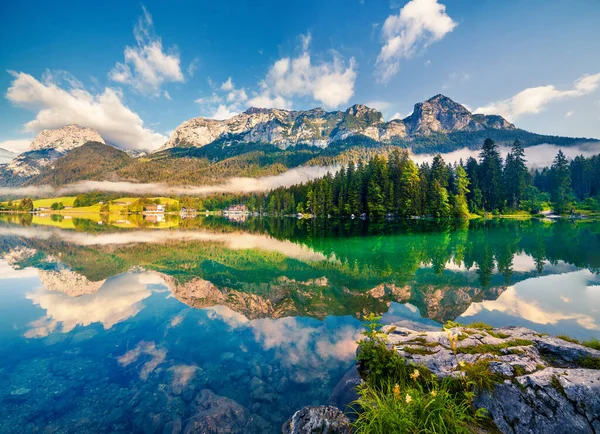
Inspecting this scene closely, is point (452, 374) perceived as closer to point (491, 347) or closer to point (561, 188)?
point (491, 347)

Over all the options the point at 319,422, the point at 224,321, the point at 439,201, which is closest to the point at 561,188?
the point at 439,201

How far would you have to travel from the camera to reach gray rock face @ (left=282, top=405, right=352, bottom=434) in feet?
17.2

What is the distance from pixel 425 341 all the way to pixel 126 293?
17541 mm

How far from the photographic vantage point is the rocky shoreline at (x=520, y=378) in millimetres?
4220

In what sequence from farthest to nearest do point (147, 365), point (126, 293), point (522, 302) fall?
point (126, 293), point (522, 302), point (147, 365)

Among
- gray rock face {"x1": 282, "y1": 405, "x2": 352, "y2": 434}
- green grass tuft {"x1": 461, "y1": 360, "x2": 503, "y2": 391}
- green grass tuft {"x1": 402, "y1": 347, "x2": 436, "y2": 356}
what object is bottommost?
gray rock face {"x1": 282, "y1": 405, "x2": 352, "y2": 434}

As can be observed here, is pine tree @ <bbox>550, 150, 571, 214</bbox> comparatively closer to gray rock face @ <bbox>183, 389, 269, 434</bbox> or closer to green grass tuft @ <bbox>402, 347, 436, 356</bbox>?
green grass tuft @ <bbox>402, 347, 436, 356</bbox>

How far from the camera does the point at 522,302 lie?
43.0 ft

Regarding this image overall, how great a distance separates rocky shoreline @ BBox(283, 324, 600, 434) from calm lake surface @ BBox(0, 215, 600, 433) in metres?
2.38

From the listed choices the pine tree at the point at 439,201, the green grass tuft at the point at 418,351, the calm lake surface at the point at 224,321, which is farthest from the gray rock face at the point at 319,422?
the pine tree at the point at 439,201

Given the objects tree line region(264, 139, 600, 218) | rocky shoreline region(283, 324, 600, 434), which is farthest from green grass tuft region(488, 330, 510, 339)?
tree line region(264, 139, 600, 218)

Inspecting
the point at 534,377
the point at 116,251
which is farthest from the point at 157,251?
Result: the point at 534,377

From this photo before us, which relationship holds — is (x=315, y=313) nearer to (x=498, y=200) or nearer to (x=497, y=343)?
(x=497, y=343)

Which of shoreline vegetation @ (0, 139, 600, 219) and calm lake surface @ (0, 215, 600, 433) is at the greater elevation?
shoreline vegetation @ (0, 139, 600, 219)
